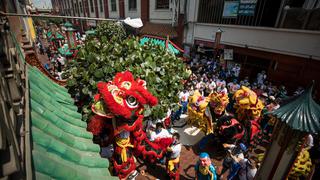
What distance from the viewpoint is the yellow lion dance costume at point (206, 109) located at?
646cm

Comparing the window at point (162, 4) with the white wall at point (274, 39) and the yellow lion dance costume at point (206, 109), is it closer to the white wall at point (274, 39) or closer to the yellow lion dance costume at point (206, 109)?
the white wall at point (274, 39)

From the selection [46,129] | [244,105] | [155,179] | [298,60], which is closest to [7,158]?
[46,129]

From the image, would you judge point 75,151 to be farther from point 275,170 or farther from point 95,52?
point 275,170

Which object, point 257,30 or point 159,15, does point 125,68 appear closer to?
point 257,30

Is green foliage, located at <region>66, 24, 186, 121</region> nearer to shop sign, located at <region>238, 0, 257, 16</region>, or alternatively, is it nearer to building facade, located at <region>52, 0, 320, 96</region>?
building facade, located at <region>52, 0, 320, 96</region>

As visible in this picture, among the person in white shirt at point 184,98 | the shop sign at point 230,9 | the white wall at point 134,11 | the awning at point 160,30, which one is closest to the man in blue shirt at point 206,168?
the person in white shirt at point 184,98

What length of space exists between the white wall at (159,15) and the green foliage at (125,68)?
505 inches

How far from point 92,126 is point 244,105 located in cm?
497

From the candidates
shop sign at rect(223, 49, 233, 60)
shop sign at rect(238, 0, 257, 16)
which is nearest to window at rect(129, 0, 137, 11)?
shop sign at rect(238, 0, 257, 16)

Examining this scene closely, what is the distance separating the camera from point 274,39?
34.3 ft

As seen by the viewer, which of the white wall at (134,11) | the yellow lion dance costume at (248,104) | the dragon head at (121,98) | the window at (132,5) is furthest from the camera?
the window at (132,5)

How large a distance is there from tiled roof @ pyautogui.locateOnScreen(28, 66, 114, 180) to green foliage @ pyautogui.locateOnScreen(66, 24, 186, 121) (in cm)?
86

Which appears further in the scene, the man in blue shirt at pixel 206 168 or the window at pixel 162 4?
the window at pixel 162 4

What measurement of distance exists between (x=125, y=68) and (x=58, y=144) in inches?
99.8
